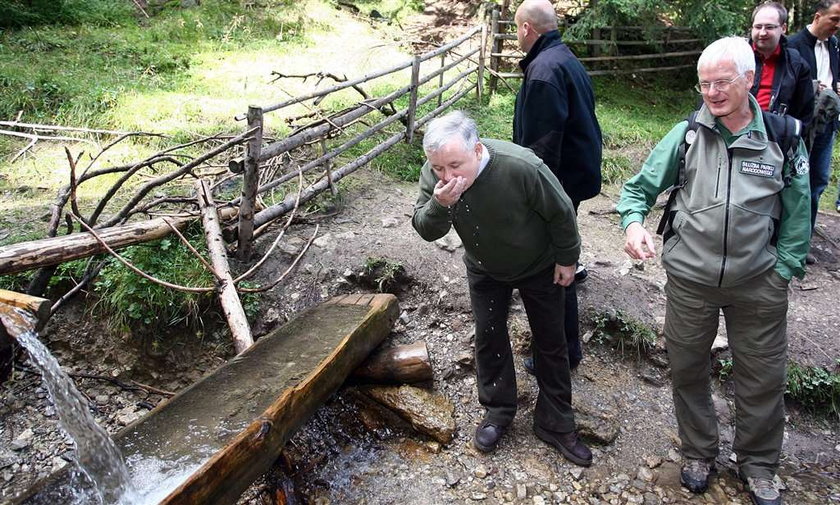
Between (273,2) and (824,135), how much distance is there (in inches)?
368

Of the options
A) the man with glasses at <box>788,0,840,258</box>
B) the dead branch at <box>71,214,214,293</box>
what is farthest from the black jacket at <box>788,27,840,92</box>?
the dead branch at <box>71,214,214,293</box>

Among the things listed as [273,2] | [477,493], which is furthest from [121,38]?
[477,493]

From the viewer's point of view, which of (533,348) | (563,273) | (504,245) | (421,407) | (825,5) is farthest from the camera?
(825,5)

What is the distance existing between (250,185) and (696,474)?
299cm

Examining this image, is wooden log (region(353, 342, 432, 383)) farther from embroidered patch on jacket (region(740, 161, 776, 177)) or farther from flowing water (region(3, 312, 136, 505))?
embroidered patch on jacket (region(740, 161, 776, 177))

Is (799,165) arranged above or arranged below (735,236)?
above

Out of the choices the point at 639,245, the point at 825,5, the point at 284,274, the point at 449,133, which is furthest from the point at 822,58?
the point at 284,274

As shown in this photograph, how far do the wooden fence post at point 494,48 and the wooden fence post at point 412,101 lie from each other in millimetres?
2549

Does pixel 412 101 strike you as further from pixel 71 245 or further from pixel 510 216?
pixel 510 216

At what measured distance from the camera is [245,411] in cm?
256

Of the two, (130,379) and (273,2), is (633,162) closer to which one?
(130,379)

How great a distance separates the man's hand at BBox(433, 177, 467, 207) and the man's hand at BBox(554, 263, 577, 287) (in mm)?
645

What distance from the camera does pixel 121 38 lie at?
28.3 feet

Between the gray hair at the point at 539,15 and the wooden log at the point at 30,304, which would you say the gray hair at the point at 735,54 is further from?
the wooden log at the point at 30,304
